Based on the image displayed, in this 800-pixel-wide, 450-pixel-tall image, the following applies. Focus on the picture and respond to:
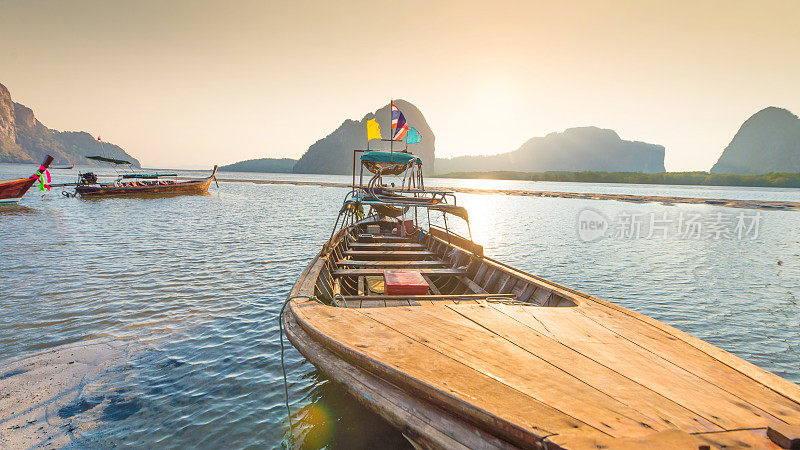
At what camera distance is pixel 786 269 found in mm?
16453

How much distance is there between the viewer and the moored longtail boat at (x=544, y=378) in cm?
222

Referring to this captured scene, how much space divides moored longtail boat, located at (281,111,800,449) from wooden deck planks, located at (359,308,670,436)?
0.01m

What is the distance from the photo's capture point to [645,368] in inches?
123

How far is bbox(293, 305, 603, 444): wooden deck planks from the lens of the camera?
221 centimetres

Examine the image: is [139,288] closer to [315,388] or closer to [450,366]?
[315,388]

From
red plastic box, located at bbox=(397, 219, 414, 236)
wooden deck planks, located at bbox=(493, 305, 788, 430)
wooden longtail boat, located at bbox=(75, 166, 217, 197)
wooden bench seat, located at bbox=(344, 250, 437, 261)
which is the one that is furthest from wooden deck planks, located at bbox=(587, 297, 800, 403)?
wooden longtail boat, located at bbox=(75, 166, 217, 197)

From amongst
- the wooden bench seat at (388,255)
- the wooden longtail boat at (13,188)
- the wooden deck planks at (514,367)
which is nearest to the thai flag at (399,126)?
the wooden bench seat at (388,255)

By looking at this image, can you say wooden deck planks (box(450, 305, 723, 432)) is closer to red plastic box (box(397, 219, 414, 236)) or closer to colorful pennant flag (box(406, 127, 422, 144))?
colorful pennant flag (box(406, 127, 422, 144))

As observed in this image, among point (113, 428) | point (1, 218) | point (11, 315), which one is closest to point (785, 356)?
point (113, 428)

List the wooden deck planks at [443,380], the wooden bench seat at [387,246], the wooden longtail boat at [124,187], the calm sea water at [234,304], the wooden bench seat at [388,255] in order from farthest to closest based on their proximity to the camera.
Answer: the wooden longtail boat at [124,187] < the wooden bench seat at [387,246] < the wooden bench seat at [388,255] < the calm sea water at [234,304] < the wooden deck planks at [443,380]

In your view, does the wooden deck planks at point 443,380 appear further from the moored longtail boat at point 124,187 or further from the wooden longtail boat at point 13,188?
the moored longtail boat at point 124,187

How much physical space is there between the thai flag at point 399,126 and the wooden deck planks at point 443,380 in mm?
8779

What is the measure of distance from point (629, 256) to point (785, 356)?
11.7 metres

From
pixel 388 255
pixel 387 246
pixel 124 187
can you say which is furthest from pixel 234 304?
pixel 124 187
